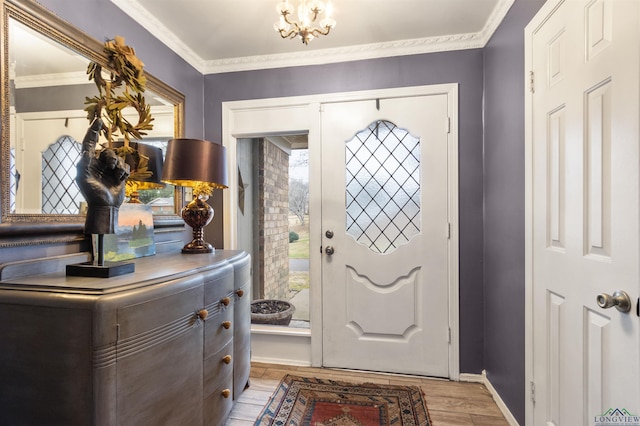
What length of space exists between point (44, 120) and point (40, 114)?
26mm

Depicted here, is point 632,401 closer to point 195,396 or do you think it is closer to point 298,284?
point 195,396

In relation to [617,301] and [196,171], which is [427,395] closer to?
[617,301]

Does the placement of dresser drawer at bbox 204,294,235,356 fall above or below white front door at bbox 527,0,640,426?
below

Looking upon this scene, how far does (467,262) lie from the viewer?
2.17 meters

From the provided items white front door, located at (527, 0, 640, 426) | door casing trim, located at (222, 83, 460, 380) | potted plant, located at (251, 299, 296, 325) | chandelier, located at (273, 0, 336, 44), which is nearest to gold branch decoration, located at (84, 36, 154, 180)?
chandelier, located at (273, 0, 336, 44)

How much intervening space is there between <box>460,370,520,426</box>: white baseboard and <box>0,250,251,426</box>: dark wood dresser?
170 centimetres

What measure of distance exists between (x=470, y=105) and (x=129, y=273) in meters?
2.29

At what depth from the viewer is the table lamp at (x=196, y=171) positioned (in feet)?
Result: 5.74

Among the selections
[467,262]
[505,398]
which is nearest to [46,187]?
[467,262]

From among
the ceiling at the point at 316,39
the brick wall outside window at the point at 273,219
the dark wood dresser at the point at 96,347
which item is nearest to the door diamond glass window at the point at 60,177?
the dark wood dresser at the point at 96,347

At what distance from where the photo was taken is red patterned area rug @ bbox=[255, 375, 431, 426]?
5.65 ft

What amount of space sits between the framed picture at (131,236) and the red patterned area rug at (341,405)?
1166mm

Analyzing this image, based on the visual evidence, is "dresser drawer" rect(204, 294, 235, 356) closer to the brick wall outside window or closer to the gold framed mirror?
the gold framed mirror

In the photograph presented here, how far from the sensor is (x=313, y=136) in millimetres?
2391
